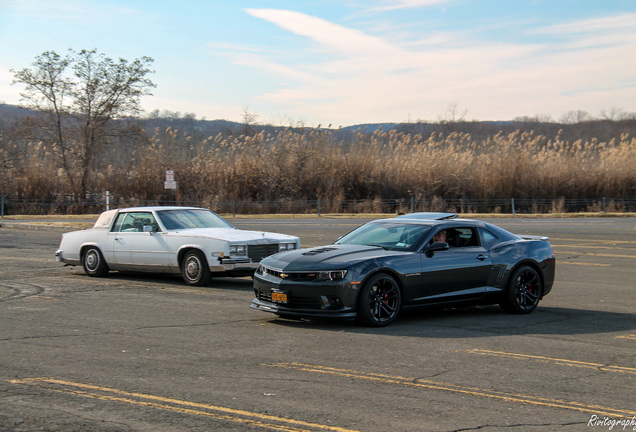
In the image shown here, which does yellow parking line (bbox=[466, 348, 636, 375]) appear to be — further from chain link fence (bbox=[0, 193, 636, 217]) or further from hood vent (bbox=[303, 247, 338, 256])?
chain link fence (bbox=[0, 193, 636, 217])

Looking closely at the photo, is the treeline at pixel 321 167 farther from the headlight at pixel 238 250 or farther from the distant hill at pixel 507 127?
the headlight at pixel 238 250

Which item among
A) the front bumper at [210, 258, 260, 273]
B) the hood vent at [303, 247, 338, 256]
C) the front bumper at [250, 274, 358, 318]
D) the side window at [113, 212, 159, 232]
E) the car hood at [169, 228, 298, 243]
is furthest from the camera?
the side window at [113, 212, 159, 232]

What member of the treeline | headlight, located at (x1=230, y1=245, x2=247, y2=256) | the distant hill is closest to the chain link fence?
the treeline

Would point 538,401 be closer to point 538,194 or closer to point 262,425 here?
point 262,425

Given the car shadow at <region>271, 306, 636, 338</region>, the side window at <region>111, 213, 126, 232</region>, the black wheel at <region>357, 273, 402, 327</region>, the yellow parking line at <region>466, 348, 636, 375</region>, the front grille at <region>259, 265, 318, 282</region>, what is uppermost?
the side window at <region>111, 213, 126, 232</region>

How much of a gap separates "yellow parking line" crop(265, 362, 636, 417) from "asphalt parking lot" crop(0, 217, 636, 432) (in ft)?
0.07

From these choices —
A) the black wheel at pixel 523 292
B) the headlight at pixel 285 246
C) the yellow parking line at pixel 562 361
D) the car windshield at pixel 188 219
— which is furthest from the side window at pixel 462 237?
the car windshield at pixel 188 219

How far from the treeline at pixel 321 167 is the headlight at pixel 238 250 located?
106 ft

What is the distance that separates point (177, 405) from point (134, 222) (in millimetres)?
9067

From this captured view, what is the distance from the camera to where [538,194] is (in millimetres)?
44188

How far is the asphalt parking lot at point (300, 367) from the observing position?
5.11m

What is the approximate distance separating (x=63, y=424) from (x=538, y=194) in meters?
42.5

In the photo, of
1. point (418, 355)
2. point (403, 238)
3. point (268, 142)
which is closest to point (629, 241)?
point (403, 238)

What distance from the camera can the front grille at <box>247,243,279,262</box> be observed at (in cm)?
1253
